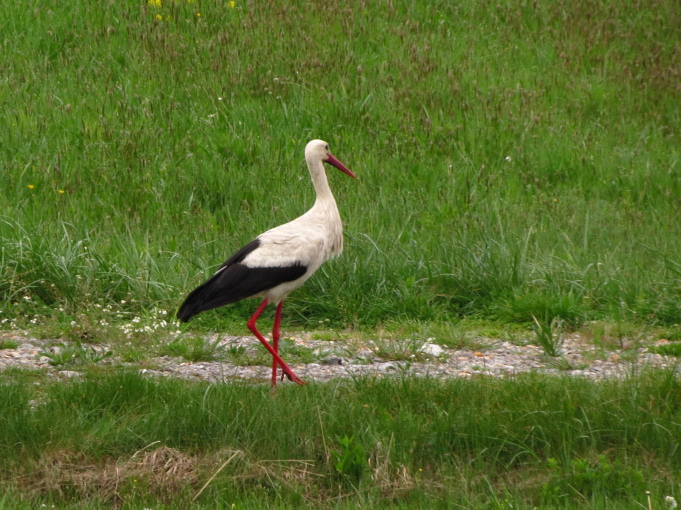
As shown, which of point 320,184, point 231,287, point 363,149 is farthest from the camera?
point 363,149

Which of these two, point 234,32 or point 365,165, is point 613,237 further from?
point 234,32

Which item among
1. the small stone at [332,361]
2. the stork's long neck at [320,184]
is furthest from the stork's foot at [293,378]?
the stork's long neck at [320,184]

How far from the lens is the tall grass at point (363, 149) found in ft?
26.7

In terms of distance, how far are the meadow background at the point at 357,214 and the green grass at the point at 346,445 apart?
16 mm

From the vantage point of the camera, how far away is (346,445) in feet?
16.0

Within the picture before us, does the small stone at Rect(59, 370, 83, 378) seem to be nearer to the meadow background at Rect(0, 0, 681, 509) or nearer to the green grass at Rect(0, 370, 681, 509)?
the meadow background at Rect(0, 0, 681, 509)

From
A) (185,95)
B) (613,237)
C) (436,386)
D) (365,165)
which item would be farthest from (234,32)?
(436,386)

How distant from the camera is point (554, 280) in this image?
319 inches

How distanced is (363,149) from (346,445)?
266 inches

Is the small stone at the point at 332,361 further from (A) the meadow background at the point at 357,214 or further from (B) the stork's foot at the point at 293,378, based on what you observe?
(A) the meadow background at the point at 357,214

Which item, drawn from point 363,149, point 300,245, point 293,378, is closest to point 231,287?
point 300,245

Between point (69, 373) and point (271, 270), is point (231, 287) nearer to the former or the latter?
point (271, 270)

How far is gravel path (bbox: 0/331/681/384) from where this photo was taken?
6398mm

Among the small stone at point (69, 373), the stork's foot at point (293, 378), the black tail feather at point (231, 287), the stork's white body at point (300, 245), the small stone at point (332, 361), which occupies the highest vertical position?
the stork's white body at point (300, 245)
